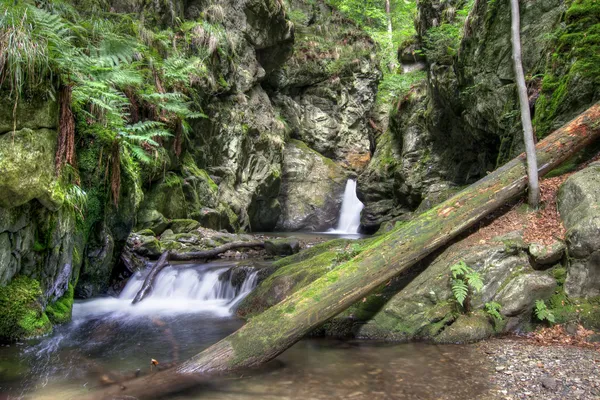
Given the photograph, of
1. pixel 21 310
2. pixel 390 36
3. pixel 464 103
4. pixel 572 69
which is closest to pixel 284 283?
pixel 21 310

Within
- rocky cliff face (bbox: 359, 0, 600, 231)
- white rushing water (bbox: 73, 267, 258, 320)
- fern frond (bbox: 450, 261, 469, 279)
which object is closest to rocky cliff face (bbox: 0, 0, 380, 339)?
white rushing water (bbox: 73, 267, 258, 320)

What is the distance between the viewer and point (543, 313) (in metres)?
5.00

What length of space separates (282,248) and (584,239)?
26.1 ft

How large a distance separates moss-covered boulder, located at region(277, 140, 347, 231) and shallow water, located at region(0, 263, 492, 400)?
15225mm

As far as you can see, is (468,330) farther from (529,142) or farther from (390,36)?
(390,36)

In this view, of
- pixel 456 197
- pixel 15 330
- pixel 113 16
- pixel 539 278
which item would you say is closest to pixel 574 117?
pixel 456 197

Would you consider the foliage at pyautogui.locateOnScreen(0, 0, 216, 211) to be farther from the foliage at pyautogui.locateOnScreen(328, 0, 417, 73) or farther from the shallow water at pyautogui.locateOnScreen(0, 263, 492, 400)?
the foliage at pyautogui.locateOnScreen(328, 0, 417, 73)

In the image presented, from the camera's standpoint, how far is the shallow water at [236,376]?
→ 395cm

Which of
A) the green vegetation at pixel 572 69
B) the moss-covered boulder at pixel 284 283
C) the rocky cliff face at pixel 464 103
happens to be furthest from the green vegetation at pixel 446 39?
the moss-covered boulder at pixel 284 283

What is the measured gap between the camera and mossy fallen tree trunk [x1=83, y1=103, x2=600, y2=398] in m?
4.42

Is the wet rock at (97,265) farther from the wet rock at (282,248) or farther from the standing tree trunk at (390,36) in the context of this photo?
the standing tree trunk at (390,36)

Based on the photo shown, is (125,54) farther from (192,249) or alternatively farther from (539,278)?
(539,278)

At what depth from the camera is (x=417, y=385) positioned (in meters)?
4.04

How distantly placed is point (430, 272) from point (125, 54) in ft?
22.3
